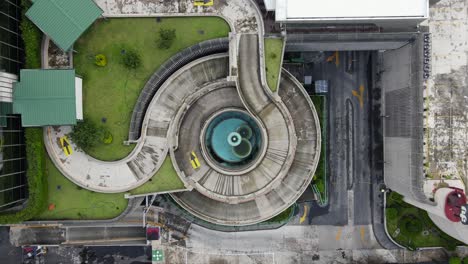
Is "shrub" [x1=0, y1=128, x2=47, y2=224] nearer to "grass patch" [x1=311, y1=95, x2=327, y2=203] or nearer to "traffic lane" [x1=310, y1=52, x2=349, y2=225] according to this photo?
"grass patch" [x1=311, y1=95, x2=327, y2=203]

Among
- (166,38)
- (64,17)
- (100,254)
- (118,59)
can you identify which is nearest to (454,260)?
(166,38)

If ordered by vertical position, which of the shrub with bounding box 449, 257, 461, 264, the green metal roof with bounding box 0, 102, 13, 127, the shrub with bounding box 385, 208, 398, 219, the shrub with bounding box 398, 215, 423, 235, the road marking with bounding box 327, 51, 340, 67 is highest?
the road marking with bounding box 327, 51, 340, 67

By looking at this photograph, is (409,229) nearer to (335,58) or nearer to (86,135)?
(335,58)

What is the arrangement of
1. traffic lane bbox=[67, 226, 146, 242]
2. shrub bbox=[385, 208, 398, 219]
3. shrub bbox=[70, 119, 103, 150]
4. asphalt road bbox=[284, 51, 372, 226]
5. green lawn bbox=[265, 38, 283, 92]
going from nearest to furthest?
shrub bbox=[70, 119, 103, 150], green lawn bbox=[265, 38, 283, 92], shrub bbox=[385, 208, 398, 219], traffic lane bbox=[67, 226, 146, 242], asphalt road bbox=[284, 51, 372, 226]

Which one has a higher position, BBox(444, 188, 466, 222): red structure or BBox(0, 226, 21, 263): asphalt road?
BBox(444, 188, 466, 222): red structure

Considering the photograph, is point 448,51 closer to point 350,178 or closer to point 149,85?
point 350,178

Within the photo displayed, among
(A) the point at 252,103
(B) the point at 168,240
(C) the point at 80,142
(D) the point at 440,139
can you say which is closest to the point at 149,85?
(C) the point at 80,142

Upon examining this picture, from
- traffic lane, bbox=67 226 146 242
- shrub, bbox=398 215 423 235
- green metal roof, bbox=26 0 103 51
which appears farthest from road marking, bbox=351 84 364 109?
traffic lane, bbox=67 226 146 242
